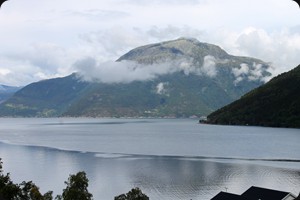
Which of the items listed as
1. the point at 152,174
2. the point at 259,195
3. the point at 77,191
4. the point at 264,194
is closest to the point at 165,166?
the point at 152,174

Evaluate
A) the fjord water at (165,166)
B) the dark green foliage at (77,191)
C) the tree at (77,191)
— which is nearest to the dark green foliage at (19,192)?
the tree at (77,191)

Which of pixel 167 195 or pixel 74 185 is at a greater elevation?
pixel 74 185

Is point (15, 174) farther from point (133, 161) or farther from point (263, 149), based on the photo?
point (263, 149)

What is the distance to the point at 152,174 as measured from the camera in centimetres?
9531

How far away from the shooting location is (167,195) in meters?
73.5

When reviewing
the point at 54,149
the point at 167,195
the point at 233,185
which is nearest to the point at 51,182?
the point at 167,195

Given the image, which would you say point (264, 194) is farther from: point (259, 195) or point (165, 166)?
point (165, 166)

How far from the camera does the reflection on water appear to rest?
256ft

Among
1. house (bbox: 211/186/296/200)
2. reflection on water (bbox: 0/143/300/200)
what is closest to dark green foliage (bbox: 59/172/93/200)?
house (bbox: 211/186/296/200)

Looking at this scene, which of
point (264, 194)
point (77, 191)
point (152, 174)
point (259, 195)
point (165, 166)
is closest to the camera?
point (77, 191)

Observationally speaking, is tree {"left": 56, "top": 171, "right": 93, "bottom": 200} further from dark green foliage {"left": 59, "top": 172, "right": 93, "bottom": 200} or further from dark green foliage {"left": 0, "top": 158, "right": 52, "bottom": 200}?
dark green foliage {"left": 0, "top": 158, "right": 52, "bottom": 200}

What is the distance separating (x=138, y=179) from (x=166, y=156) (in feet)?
137

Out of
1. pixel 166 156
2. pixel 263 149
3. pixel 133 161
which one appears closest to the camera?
pixel 133 161

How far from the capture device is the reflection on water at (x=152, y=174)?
78.1 meters
